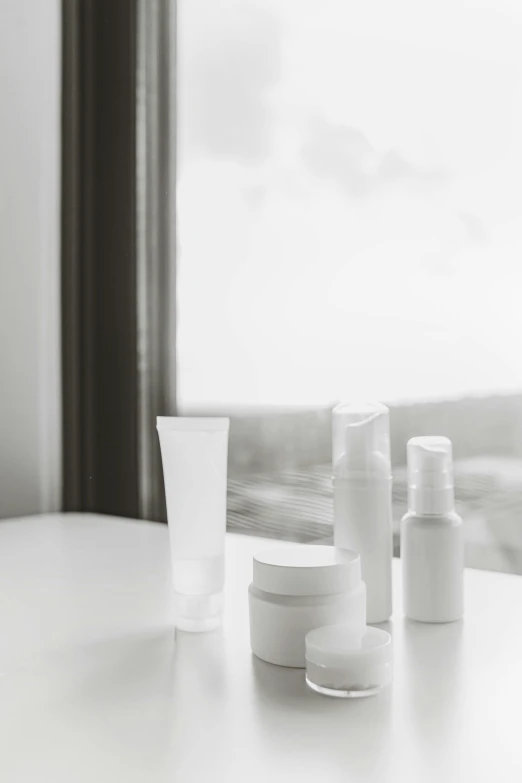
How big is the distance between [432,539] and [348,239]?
54cm

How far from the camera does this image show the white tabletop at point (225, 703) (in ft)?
1.24

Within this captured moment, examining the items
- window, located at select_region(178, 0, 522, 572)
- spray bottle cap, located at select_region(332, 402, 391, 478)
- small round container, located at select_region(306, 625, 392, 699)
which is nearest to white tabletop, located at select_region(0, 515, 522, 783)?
small round container, located at select_region(306, 625, 392, 699)

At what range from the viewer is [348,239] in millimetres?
1022

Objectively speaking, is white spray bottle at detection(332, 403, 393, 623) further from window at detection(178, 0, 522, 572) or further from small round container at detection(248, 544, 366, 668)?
window at detection(178, 0, 522, 572)

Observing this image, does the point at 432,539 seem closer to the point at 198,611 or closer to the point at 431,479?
the point at 431,479

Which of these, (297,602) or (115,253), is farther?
(115,253)

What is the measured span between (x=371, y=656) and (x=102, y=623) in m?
0.26

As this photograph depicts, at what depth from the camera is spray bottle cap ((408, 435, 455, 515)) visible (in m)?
0.59

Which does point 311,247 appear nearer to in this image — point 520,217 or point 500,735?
point 520,217

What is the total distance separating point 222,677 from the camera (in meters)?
0.50

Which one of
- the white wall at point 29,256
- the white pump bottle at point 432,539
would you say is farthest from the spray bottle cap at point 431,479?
the white wall at point 29,256

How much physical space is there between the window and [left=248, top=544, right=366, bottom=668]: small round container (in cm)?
42

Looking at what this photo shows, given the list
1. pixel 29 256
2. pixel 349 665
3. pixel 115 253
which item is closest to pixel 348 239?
pixel 115 253

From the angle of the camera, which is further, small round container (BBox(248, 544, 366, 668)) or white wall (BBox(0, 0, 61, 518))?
white wall (BBox(0, 0, 61, 518))
